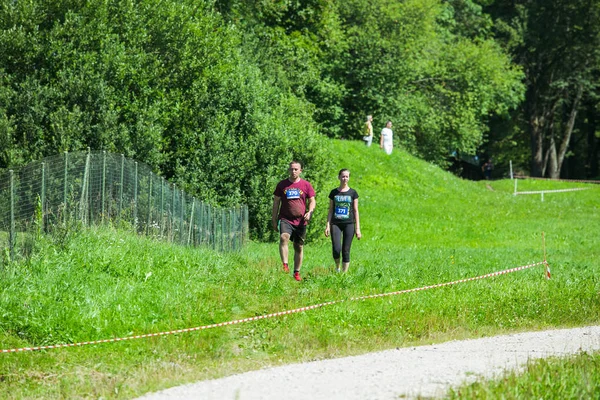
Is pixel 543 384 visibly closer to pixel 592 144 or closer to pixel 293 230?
pixel 293 230

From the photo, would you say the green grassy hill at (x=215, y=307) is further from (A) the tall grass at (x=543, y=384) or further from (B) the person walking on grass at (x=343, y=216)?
(A) the tall grass at (x=543, y=384)

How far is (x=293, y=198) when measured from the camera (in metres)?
16.0

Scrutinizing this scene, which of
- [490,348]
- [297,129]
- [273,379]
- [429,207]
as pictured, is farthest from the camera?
[429,207]

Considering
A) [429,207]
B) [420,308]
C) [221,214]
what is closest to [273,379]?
[420,308]

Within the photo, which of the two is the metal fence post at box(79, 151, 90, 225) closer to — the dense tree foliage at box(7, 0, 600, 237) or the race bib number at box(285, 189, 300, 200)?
the race bib number at box(285, 189, 300, 200)

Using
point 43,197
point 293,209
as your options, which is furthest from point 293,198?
point 43,197

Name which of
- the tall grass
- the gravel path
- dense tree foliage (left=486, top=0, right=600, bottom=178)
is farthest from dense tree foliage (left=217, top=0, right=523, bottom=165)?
the tall grass

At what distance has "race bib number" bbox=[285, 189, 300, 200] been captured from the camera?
1596 cm

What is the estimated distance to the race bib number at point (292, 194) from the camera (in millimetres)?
15961

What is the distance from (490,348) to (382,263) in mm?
7659

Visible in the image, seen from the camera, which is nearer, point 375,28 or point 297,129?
point 297,129

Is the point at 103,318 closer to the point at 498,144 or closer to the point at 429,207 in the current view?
the point at 429,207

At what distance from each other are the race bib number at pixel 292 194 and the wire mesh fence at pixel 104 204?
319cm

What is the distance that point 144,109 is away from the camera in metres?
25.2
